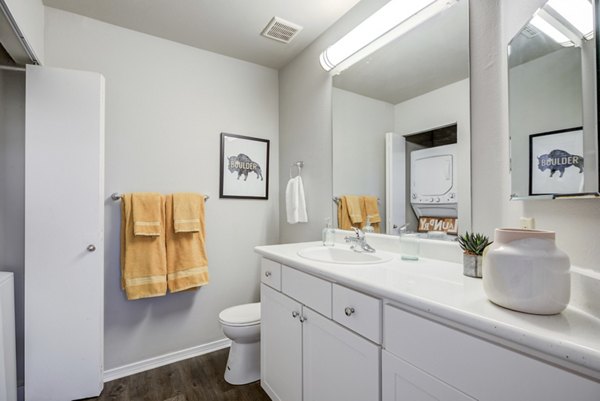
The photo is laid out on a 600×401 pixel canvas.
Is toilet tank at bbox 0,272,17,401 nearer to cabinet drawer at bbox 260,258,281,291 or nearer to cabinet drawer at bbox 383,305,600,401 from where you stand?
cabinet drawer at bbox 260,258,281,291

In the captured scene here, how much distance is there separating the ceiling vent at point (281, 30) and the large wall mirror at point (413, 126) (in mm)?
518

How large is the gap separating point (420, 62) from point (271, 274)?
138cm

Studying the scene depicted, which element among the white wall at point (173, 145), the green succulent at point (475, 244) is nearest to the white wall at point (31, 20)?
the white wall at point (173, 145)

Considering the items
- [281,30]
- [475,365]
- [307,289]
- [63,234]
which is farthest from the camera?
[281,30]

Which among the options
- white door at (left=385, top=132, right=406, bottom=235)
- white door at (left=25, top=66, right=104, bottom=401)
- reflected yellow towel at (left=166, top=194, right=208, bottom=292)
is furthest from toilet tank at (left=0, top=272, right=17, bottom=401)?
white door at (left=385, top=132, right=406, bottom=235)

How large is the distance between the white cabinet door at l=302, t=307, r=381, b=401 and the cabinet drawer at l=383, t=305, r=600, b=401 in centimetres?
12

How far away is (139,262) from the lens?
1.86m

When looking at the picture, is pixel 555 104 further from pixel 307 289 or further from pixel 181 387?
pixel 181 387

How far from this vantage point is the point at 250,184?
94.6 inches

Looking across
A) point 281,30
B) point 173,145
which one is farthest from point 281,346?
point 281,30

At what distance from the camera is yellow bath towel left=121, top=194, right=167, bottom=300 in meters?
1.84

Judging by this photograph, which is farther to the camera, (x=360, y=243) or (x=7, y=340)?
(x=360, y=243)

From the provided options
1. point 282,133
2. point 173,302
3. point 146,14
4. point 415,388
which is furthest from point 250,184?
point 415,388

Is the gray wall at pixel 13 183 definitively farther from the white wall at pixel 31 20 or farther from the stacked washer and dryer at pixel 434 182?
the stacked washer and dryer at pixel 434 182
